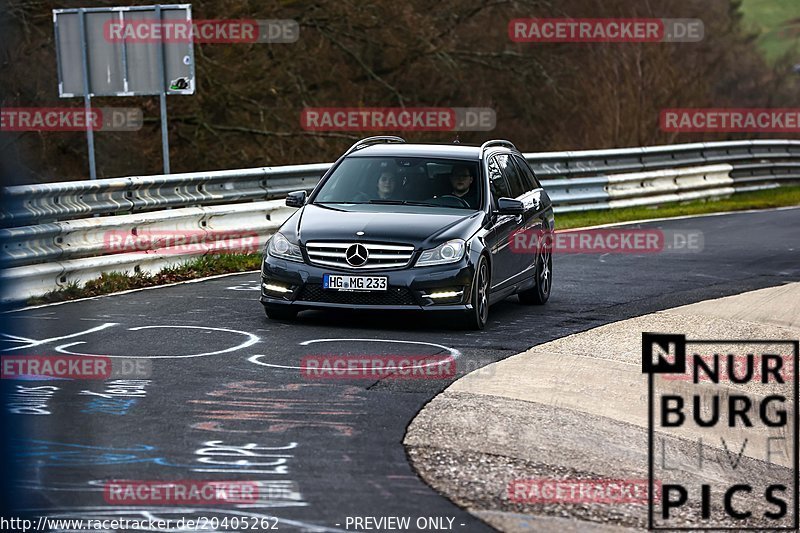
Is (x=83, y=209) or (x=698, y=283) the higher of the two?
(x=83, y=209)

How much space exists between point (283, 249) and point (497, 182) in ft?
7.72

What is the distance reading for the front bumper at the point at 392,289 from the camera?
35.6 ft

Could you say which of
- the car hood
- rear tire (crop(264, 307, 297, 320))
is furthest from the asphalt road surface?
the car hood

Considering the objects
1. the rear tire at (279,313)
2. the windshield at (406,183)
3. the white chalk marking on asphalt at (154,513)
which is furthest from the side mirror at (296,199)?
the white chalk marking on asphalt at (154,513)

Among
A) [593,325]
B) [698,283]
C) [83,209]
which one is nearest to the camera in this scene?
[593,325]

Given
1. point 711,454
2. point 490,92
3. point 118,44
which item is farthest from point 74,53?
point 490,92

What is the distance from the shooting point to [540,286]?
13.2 metres

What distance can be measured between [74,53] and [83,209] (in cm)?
525

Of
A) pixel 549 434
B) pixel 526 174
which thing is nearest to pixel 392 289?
pixel 526 174

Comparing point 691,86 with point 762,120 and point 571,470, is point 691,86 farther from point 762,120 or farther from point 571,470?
point 571,470

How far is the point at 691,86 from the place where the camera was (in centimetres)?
3441

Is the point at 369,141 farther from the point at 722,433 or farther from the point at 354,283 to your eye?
the point at 722,433

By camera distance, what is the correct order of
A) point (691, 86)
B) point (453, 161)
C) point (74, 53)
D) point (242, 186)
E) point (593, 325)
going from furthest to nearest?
point (691, 86) < point (74, 53) < point (242, 186) < point (453, 161) < point (593, 325)

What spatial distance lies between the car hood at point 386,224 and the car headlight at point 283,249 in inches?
3.4
